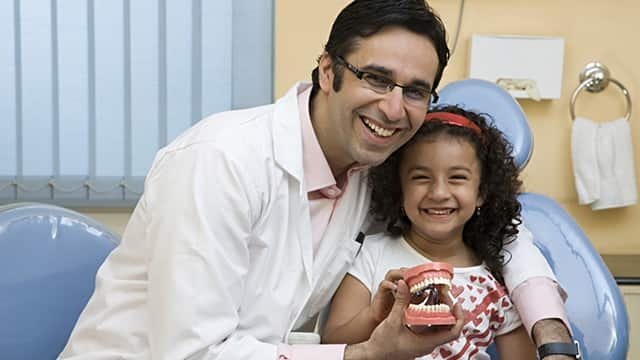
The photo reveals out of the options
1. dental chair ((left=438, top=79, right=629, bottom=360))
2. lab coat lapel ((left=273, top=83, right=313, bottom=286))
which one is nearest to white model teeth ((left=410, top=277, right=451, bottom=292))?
lab coat lapel ((left=273, top=83, right=313, bottom=286))

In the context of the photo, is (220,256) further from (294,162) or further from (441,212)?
(441,212)

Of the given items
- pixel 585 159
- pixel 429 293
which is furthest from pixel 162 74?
pixel 429 293

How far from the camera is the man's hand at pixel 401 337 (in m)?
1.39

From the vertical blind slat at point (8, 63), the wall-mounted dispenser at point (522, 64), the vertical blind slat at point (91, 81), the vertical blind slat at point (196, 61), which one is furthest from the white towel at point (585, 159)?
the vertical blind slat at point (8, 63)

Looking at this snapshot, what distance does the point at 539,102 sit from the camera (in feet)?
8.87

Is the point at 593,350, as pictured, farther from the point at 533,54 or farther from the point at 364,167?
the point at 533,54

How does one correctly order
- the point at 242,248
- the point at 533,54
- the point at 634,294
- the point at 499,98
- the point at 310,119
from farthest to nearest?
the point at 533,54, the point at 634,294, the point at 499,98, the point at 310,119, the point at 242,248

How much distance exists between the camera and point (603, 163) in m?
2.63

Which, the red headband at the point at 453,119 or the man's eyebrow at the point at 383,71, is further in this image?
the red headband at the point at 453,119

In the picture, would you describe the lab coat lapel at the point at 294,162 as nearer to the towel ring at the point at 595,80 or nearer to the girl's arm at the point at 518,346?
the girl's arm at the point at 518,346

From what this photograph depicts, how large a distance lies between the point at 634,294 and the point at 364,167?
1.17 meters

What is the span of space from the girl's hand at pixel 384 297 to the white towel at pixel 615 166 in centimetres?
136

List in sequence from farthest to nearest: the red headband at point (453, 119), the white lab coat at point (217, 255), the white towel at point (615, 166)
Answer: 1. the white towel at point (615, 166)
2. the red headband at point (453, 119)
3. the white lab coat at point (217, 255)

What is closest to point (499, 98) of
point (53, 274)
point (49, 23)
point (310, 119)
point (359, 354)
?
point (310, 119)
